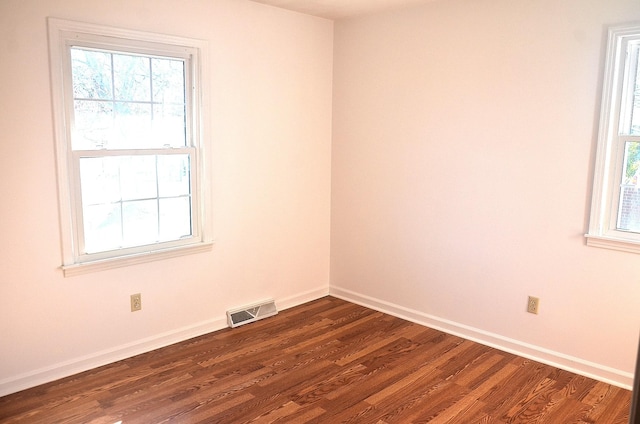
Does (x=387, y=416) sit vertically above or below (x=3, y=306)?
below

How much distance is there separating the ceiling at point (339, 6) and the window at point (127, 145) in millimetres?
774

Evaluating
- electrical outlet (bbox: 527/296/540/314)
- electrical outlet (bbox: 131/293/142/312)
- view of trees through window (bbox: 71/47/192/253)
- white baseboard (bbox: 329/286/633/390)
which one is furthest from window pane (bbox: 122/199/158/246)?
electrical outlet (bbox: 527/296/540/314)

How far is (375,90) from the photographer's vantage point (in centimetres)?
407

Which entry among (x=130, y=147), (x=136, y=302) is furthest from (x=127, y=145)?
(x=136, y=302)

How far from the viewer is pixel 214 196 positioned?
3662 millimetres

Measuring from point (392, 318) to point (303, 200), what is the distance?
1.20m

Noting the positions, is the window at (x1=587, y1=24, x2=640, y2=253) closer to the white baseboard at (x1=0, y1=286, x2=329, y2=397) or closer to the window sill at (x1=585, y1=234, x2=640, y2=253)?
the window sill at (x1=585, y1=234, x2=640, y2=253)

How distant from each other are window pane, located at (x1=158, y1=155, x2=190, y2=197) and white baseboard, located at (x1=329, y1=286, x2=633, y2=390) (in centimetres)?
177

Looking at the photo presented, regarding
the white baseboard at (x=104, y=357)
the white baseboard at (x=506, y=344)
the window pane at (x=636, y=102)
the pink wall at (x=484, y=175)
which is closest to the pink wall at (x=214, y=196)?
the white baseboard at (x=104, y=357)

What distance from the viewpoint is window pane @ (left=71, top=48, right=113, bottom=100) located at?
9.63 feet

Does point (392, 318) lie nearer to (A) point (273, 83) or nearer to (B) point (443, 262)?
(B) point (443, 262)

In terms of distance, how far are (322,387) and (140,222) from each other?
60.6 inches

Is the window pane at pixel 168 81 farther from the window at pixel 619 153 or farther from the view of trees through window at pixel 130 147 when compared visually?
the window at pixel 619 153

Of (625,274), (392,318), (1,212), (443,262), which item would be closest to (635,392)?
(625,274)
